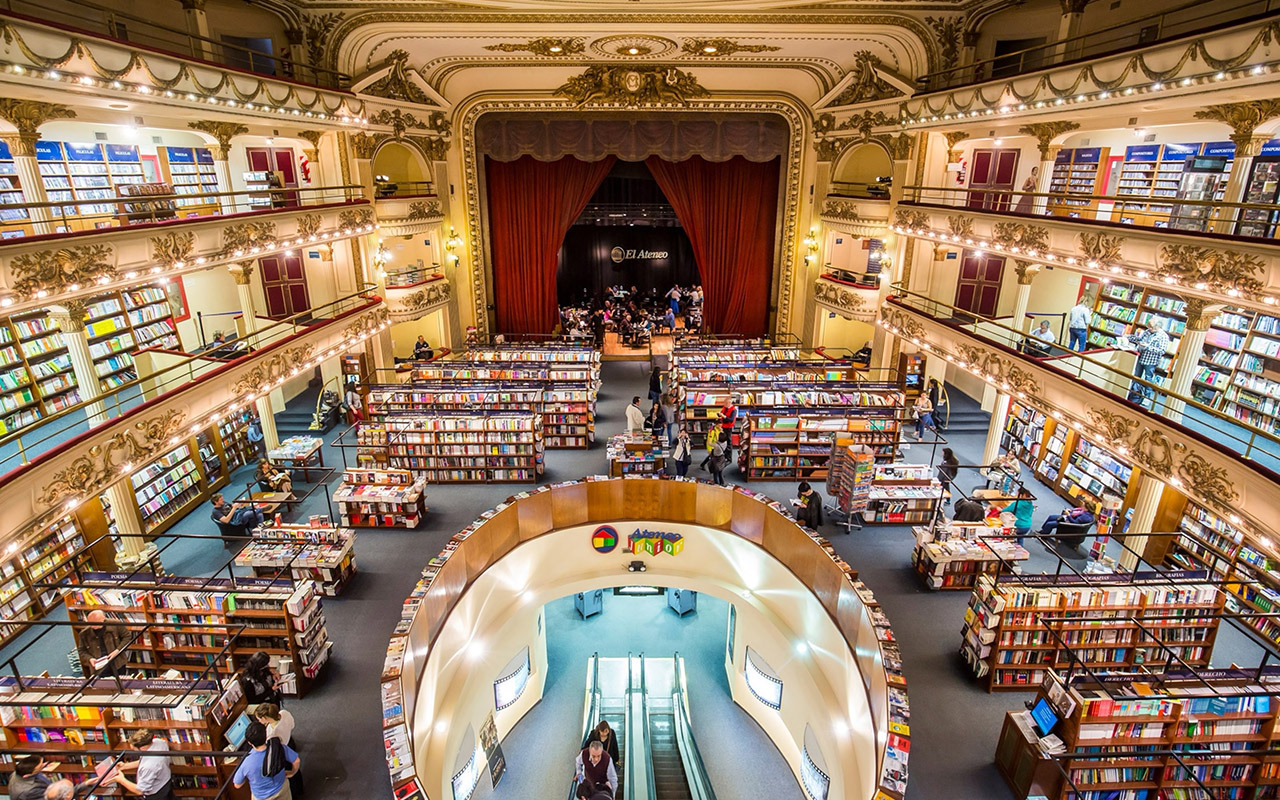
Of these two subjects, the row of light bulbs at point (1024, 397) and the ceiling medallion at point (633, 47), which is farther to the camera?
the ceiling medallion at point (633, 47)

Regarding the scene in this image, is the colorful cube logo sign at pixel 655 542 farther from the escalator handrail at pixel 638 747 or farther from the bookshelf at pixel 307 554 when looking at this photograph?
the bookshelf at pixel 307 554

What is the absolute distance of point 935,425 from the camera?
13523 millimetres

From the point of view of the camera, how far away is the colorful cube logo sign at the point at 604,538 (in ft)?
36.0

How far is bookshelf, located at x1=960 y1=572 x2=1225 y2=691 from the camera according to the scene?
7246 millimetres

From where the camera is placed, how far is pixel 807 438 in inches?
452

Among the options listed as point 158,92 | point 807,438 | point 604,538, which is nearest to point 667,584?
point 604,538

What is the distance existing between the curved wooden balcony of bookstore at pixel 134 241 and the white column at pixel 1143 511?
13625 millimetres

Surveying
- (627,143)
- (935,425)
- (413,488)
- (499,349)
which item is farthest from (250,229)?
(935,425)

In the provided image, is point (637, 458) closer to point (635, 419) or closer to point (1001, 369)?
point (635, 419)

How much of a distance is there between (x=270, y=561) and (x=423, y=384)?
197 inches

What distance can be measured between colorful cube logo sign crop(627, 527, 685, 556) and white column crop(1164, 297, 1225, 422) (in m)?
7.03

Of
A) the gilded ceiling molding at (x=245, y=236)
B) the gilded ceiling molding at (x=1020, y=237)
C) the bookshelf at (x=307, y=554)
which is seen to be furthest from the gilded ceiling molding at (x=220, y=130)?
the gilded ceiling molding at (x=1020, y=237)

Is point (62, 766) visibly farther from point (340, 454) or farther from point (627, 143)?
point (627, 143)

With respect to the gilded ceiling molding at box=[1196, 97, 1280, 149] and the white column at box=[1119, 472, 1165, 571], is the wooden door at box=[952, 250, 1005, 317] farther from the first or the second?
the gilded ceiling molding at box=[1196, 97, 1280, 149]
